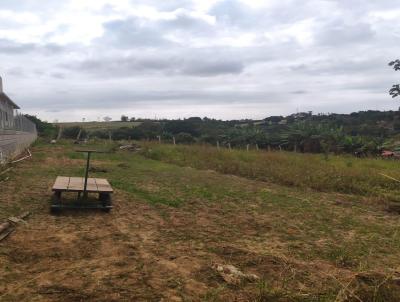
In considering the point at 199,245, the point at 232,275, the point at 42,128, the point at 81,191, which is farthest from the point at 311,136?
the point at 232,275

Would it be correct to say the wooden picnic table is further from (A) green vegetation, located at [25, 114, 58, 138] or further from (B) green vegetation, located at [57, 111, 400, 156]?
(A) green vegetation, located at [25, 114, 58, 138]

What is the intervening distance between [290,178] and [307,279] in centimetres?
822

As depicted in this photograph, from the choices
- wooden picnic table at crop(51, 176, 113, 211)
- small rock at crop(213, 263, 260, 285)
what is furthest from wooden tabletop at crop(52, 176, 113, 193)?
small rock at crop(213, 263, 260, 285)

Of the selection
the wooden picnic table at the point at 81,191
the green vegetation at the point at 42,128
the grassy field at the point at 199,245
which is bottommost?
the grassy field at the point at 199,245

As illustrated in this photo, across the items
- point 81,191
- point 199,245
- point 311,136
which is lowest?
point 199,245

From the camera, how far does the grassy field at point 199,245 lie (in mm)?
3609

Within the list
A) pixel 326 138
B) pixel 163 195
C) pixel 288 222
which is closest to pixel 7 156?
A: pixel 163 195

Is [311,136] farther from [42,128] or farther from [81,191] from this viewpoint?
[81,191]

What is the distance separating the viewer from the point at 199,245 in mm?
5168

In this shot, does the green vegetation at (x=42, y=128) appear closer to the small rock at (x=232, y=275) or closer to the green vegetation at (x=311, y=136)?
the green vegetation at (x=311, y=136)

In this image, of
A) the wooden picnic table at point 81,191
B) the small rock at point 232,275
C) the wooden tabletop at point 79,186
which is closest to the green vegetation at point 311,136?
the wooden tabletop at point 79,186

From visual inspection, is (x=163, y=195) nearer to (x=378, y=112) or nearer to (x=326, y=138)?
(x=326, y=138)

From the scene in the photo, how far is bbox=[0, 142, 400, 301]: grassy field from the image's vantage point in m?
3.61

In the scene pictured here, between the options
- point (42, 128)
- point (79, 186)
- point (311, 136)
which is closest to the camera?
point (79, 186)
